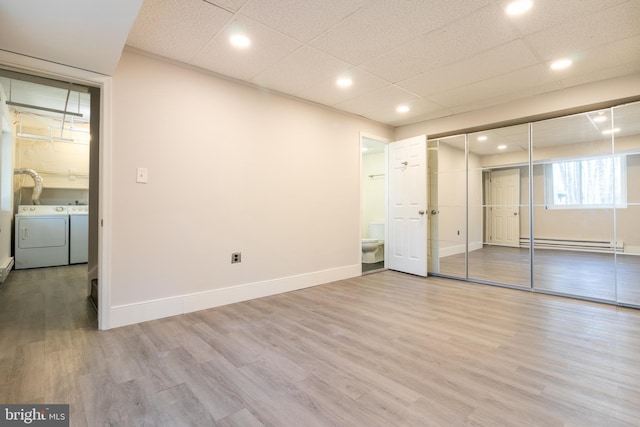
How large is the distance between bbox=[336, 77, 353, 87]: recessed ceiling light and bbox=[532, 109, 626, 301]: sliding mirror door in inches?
94.0

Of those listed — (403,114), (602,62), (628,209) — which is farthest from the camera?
(403,114)

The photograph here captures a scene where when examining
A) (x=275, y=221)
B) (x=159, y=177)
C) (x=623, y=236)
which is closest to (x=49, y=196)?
(x=159, y=177)

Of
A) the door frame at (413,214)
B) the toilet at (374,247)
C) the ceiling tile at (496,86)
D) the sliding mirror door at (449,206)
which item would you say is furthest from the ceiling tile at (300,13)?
the toilet at (374,247)

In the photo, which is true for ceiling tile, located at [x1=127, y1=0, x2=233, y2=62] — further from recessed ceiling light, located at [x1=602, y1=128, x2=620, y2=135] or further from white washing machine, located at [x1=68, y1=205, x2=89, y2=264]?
white washing machine, located at [x1=68, y1=205, x2=89, y2=264]

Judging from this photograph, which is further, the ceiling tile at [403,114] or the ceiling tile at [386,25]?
the ceiling tile at [403,114]

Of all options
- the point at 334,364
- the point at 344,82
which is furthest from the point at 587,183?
the point at 334,364

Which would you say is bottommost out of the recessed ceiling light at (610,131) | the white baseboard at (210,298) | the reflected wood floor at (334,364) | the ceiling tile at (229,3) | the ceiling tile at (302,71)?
the reflected wood floor at (334,364)

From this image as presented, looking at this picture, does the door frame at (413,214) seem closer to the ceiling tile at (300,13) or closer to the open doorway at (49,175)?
the ceiling tile at (300,13)

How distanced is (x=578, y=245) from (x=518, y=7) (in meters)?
2.99

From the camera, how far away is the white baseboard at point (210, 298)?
2557 millimetres

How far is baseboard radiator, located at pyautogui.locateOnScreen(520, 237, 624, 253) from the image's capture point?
325 cm

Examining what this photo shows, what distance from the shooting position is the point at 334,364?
1.92 meters

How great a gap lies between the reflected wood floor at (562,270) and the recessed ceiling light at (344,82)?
2.91 m

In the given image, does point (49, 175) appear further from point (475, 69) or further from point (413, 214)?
point (475, 69)
